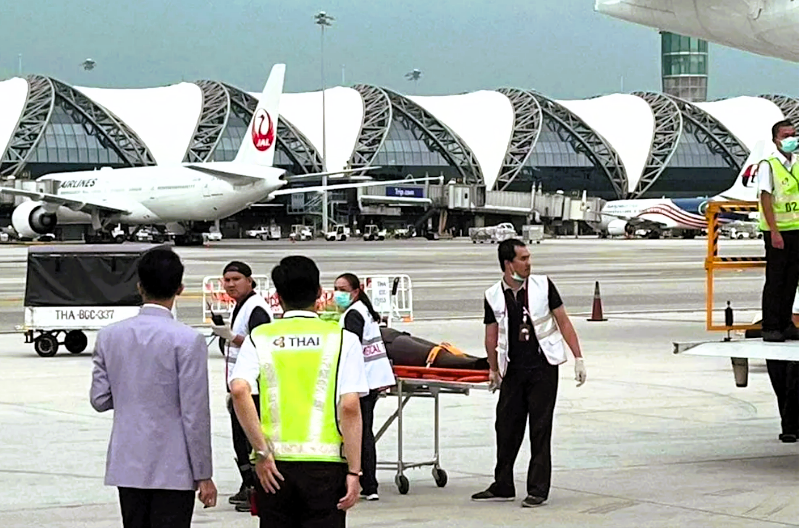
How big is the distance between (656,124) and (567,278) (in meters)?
97.1

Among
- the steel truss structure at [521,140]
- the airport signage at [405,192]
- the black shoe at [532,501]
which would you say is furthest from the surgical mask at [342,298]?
the steel truss structure at [521,140]

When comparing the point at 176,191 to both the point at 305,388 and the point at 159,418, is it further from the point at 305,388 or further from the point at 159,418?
the point at 305,388

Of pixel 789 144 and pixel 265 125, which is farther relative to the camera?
pixel 265 125

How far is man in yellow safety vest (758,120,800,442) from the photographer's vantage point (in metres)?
11.1

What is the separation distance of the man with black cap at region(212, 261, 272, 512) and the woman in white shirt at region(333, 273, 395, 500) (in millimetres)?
614

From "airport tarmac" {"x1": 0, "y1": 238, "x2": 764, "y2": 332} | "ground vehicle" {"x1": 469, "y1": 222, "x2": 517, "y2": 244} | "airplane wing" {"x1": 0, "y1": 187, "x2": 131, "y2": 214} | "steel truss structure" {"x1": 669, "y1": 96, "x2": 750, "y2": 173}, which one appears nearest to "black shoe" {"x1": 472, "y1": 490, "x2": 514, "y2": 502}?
"airport tarmac" {"x1": 0, "y1": 238, "x2": 764, "y2": 332}

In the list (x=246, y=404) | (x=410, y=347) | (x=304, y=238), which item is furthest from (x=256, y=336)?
(x=304, y=238)

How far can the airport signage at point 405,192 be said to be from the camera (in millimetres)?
126625

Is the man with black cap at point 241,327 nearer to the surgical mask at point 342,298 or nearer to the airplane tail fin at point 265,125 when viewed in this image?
the surgical mask at point 342,298

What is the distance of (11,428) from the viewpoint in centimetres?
1401

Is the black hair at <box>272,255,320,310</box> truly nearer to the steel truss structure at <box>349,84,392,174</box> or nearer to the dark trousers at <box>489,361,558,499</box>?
the dark trousers at <box>489,361,558,499</box>

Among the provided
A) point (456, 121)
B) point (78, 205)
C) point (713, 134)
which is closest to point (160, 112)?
point (456, 121)

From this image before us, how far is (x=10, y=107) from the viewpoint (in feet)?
392

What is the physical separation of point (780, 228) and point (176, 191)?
216 feet
